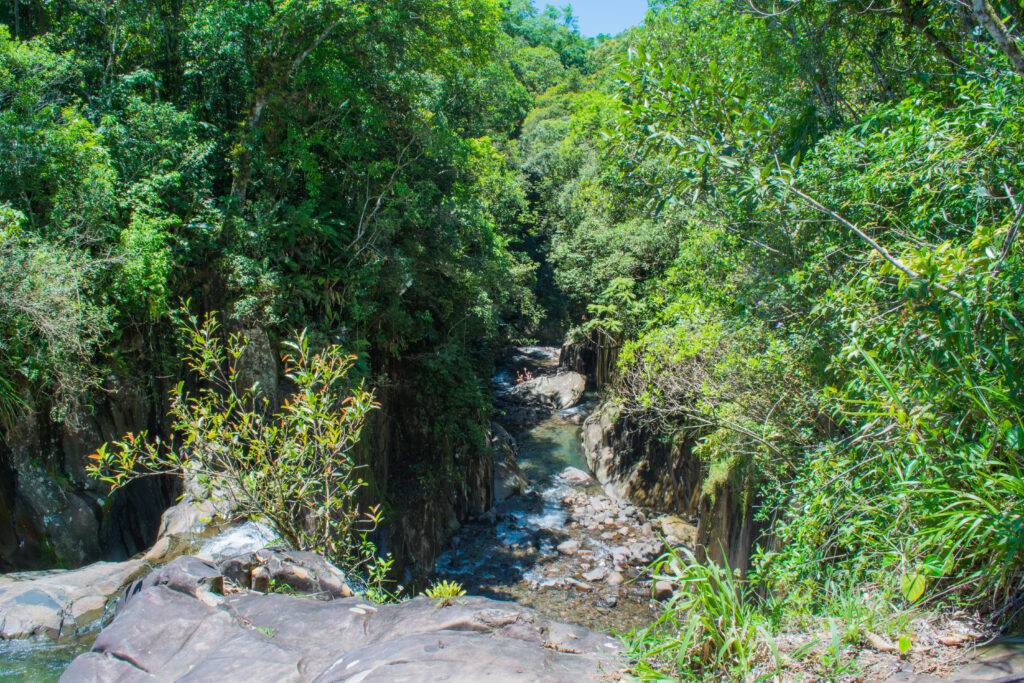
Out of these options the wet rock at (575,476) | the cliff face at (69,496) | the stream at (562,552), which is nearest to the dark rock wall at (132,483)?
the cliff face at (69,496)

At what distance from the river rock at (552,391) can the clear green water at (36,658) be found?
17.4 m

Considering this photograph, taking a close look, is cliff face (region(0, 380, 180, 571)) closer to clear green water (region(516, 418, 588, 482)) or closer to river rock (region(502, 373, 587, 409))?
clear green water (region(516, 418, 588, 482))

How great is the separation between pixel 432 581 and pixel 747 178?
926cm

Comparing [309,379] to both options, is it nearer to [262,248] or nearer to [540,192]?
[262,248]

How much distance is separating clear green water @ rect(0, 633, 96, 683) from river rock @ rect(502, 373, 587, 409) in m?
17.4

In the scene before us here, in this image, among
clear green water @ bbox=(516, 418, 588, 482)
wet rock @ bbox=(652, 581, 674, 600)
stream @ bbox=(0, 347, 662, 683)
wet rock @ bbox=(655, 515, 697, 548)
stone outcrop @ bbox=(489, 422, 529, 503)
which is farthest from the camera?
clear green water @ bbox=(516, 418, 588, 482)

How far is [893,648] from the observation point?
2.85 m

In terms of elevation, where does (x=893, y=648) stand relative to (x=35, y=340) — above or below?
below

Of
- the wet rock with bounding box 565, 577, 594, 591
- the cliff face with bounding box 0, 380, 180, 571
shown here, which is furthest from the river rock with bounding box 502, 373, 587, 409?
the cliff face with bounding box 0, 380, 180, 571

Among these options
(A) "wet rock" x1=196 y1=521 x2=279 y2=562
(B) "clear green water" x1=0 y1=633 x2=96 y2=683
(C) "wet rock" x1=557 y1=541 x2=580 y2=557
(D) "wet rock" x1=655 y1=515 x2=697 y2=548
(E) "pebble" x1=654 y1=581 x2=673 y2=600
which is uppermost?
(A) "wet rock" x1=196 y1=521 x2=279 y2=562

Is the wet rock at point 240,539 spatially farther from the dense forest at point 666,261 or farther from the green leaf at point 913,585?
the green leaf at point 913,585

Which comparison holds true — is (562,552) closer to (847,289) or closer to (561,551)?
(561,551)

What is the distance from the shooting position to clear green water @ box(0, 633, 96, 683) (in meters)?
4.49

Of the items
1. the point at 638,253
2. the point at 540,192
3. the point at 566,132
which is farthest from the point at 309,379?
the point at 566,132
